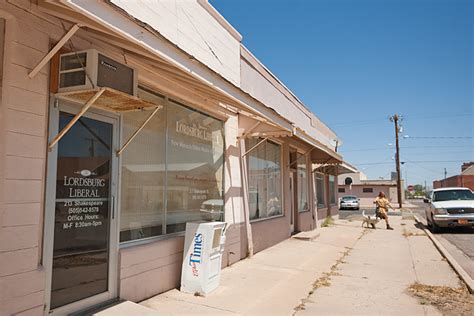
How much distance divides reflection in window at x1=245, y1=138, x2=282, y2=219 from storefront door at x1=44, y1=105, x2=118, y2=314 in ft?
16.3

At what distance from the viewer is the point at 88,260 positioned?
4.50m

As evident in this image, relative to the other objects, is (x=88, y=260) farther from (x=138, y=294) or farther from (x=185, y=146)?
(x=185, y=146)

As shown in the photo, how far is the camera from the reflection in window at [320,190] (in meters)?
18.4

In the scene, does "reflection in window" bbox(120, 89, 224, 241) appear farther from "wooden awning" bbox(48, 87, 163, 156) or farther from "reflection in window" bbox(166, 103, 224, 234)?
"wooden awning" bbox(48, 87, 163, 156)

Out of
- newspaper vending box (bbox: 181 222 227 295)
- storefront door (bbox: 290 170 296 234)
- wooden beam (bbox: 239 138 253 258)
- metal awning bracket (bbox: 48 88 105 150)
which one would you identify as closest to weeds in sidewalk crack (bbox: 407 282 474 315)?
newspaper vending box (bbox: 181 222 227 295)

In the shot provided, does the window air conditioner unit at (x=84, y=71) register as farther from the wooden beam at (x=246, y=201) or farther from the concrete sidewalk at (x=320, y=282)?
the wooden beam at (x=246, y=201)

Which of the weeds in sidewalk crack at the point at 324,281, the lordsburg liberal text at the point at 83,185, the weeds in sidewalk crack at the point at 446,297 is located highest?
→ the lordsburg liberal text at the point at 83,185

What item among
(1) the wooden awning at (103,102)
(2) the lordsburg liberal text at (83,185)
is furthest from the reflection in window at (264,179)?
(2) the lordsburg liberal text at (83,185)

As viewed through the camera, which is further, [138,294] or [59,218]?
[138,294]

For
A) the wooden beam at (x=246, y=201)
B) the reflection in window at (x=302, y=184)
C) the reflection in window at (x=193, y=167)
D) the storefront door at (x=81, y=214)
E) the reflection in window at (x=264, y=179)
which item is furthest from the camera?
the reflection in window at (x=302, y=184)

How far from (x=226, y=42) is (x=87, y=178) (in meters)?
5.58

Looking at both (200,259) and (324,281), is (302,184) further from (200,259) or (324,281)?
(200,259)

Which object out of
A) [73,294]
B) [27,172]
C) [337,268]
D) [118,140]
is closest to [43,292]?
[73,294]

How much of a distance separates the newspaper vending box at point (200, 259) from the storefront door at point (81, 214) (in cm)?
134
